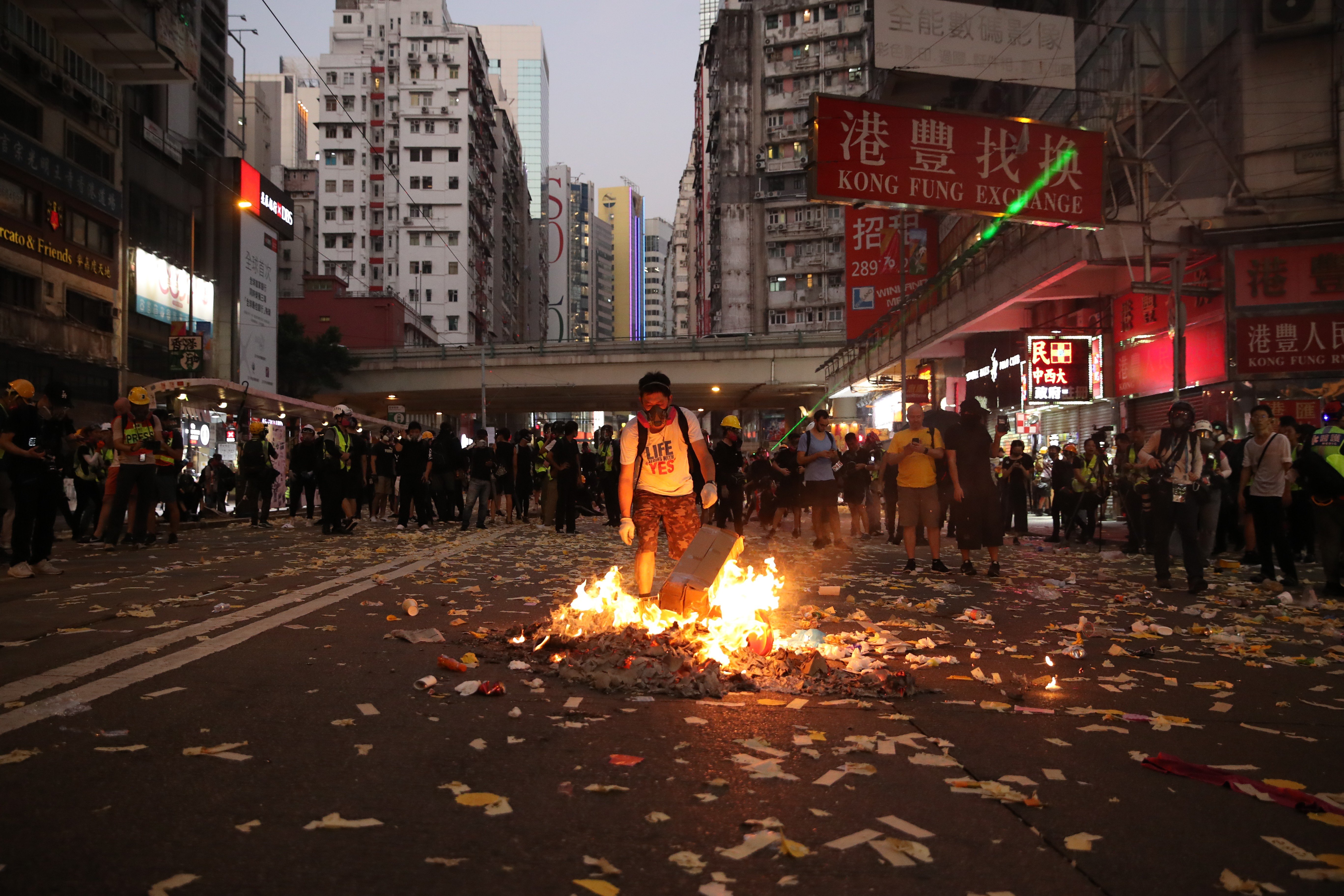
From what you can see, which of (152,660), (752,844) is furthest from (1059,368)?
(752,844)

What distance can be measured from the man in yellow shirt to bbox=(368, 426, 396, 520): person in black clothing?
502 inches

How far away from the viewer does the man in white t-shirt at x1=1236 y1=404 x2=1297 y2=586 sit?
32.4 ft

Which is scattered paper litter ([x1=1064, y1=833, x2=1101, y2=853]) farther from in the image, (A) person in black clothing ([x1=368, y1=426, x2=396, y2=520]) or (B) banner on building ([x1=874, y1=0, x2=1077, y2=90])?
(A) person in black clothing ([x1=368, y1=426, x2=396, y2=520])

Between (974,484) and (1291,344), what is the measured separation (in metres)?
9.92

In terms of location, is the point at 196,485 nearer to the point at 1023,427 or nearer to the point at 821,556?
the point at 821,556

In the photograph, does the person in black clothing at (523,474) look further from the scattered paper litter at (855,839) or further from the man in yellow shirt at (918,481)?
the scattered paper litter at (855,839)

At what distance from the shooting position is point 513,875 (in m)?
2.74

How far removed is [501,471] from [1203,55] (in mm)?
14868

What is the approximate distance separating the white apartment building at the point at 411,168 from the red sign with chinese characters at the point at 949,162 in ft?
280

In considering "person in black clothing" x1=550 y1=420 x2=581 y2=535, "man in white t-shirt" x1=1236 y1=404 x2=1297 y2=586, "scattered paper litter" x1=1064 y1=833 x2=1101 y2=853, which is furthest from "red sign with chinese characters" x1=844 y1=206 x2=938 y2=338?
"scattered paper litter" x1=1064 y1=833 x2=1101 y2=853

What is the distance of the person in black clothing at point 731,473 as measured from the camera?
1424 cm

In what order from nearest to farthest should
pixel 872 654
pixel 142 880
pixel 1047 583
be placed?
pixel 142 880 < pixel 872 654 < pixel 1047 583

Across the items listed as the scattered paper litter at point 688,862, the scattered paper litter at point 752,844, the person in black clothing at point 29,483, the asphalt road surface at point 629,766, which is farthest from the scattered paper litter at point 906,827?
the person in black clothing at point 29,483

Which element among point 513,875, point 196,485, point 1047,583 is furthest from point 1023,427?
point 513,875
